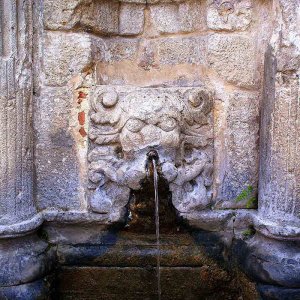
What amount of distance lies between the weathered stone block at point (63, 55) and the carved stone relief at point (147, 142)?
19 cm

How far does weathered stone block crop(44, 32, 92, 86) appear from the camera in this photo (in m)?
2.89

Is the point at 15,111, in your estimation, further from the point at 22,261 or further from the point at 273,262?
the point at 273,262

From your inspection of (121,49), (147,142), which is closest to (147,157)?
(147,142)

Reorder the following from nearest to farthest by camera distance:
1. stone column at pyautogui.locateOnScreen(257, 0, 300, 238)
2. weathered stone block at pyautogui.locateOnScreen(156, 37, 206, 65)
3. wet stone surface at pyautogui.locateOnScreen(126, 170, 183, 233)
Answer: stone column at pyautogui.locateOnScreen(257, 0, 300, 238)
wet stone surface at pyautogui.locateOnScreen(126, 170, 183, 233)
weathered stone block at pyautogui.locateOnScreen(156, 37, 206, 65)

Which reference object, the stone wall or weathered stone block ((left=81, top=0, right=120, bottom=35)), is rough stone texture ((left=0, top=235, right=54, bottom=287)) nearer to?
the stone wall

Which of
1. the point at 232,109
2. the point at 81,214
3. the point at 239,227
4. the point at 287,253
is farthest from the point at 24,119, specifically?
the point at 287,253

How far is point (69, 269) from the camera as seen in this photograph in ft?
9.96

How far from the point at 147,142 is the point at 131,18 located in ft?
2.52

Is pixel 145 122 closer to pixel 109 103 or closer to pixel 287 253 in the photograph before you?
pixel 109 103

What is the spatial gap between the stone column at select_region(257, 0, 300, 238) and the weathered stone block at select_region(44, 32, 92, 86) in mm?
961

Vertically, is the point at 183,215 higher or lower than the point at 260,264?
higher

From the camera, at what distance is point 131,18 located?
314 centimetres

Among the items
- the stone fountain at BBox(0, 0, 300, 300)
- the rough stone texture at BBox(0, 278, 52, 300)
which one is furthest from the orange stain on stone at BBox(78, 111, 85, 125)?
the rough stone texture at BBox(0, 278, 52, 300)

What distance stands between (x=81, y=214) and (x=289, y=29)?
144cm
